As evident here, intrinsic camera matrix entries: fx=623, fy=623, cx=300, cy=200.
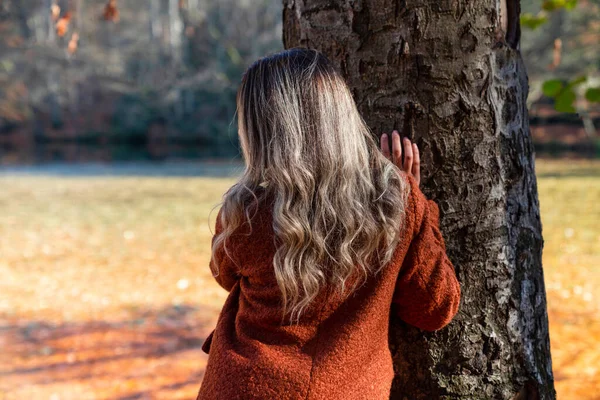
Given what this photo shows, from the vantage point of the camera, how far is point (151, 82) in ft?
98.6

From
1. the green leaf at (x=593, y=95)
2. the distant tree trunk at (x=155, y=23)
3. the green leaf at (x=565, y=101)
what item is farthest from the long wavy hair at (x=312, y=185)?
the distant tree trunk at (x=155, y=23)

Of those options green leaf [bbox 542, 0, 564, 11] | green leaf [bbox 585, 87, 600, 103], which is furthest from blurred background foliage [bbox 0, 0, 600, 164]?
green leaf [bbox 585, 87, 600, 103]

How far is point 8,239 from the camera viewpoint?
9.16 meters

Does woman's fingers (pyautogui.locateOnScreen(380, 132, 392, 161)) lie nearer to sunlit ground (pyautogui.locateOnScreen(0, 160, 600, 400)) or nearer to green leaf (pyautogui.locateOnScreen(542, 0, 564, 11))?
green leaf (pyautogui.locateOnScreen(542, 0, 564, 11))

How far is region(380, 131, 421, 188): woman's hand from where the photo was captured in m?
1.73

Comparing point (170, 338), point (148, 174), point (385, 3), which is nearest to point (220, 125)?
point (148, 174)

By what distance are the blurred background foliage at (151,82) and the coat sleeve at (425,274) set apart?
20373 mm

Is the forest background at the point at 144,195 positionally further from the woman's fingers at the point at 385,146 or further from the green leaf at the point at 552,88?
the woman's fingers at the point at 385,146

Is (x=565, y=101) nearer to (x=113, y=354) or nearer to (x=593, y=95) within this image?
(x=593, y=95)

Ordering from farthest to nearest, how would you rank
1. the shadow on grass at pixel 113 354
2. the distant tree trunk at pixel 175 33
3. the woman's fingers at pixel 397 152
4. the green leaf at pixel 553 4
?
the distant tree trunk at pixel 175 33 < the shadow on grass at pixel 113 354 < the green leaf at pixel 553 4 < the woman's fingers at pixel 397 152

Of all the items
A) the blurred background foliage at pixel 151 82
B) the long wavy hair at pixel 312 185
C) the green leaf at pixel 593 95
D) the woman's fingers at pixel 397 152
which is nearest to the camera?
the long wavy hair at pixel 312 185

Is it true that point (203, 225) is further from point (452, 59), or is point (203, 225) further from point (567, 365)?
point (452, 59)

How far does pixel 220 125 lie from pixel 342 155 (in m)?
28.3

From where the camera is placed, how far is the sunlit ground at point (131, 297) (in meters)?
4.26
